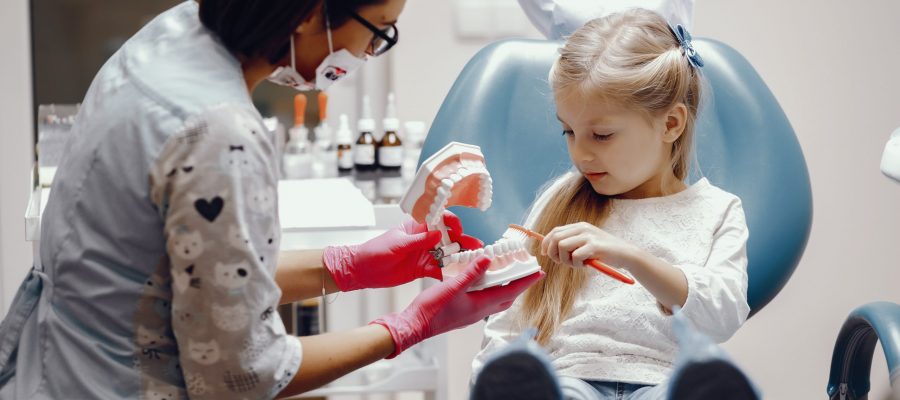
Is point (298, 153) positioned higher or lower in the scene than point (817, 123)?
lower

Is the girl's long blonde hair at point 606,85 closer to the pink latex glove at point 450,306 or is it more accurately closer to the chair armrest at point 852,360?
the pink latex glove at point 450,306

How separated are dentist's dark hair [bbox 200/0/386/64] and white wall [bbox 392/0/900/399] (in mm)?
1385

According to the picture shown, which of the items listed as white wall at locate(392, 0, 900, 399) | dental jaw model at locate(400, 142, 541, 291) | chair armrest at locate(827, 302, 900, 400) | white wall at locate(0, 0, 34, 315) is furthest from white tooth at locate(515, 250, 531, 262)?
white wall at locate(0, 0, 34, 315)

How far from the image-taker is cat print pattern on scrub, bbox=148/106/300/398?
1.01 meters

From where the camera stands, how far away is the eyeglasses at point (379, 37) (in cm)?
117

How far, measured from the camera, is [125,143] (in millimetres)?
1056

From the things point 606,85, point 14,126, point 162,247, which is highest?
point 606,85

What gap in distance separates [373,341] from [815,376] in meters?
1.95

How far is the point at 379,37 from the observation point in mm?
1201

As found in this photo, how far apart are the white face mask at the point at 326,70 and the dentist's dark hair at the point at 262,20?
0.02 m

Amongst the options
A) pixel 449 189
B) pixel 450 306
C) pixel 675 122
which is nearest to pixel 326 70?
pixel 449 189

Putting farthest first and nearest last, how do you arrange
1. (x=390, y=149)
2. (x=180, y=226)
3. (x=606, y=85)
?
(x=390, y=149)
(x=606, y=85)
(x=180, y=226)

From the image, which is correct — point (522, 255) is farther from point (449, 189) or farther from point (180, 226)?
point (180, 226)

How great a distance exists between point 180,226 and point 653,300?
0.72 metres
